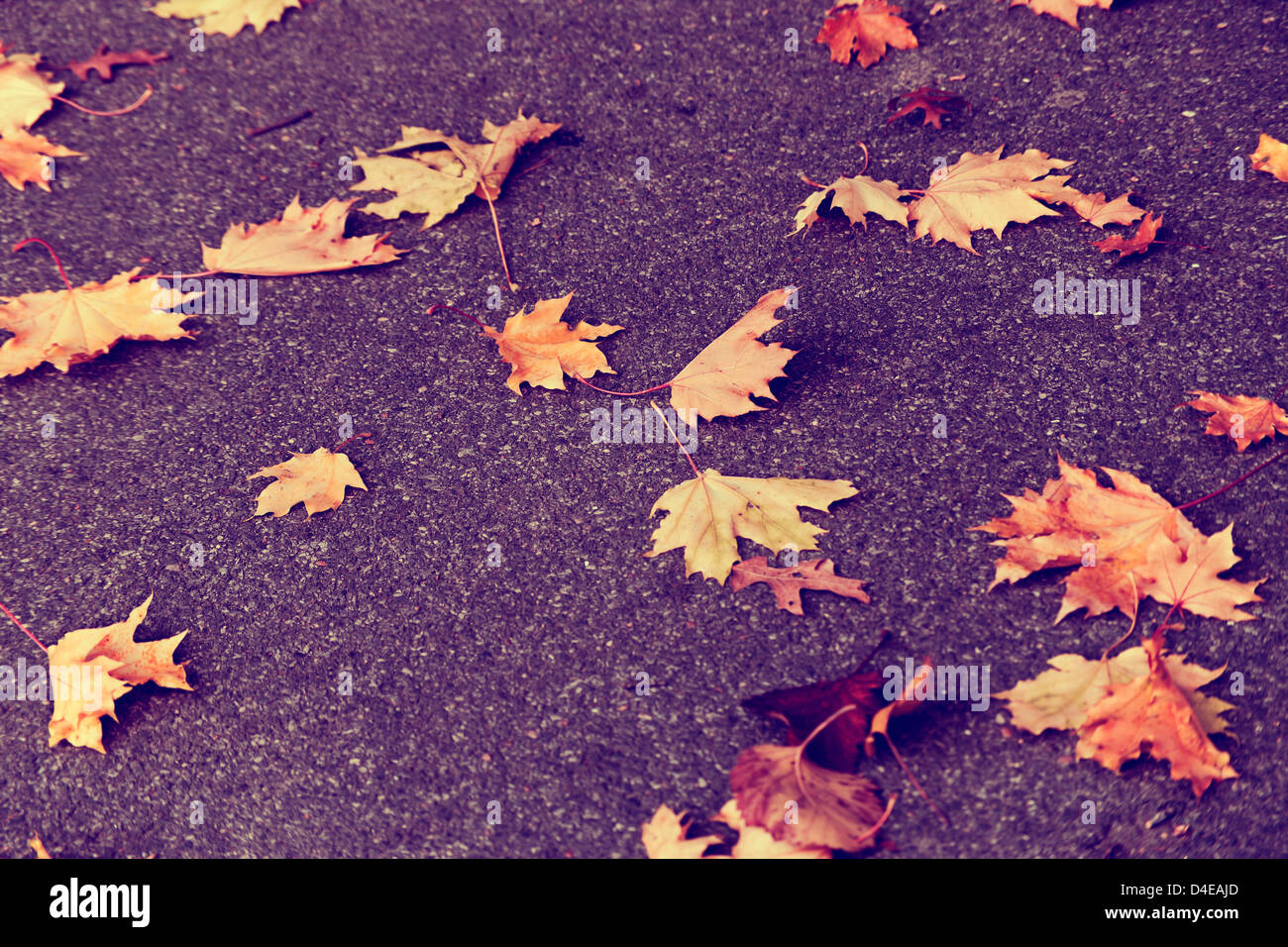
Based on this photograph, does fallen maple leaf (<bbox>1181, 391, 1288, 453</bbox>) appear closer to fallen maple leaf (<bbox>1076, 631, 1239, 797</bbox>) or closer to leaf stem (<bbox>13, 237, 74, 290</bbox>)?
fallen maple leaf (<bbox>1076, 631, 1239, 797</bbox>)

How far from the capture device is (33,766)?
213 centimetres

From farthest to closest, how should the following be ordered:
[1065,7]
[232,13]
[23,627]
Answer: [232,13] < [1065,7] < [23,627]

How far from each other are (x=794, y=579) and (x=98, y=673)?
169cm

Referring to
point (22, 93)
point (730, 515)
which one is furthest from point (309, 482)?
point (22, 93)

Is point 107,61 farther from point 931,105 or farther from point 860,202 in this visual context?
point 931,105

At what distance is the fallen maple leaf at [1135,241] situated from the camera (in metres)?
2.79

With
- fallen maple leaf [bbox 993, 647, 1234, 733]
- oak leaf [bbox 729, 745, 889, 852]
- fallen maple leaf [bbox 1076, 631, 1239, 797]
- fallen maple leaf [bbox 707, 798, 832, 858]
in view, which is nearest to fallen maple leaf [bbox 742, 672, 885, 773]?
oak leaf [bbox 729, 745, 889, 852]

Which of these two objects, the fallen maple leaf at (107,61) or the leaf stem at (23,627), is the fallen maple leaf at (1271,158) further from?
the fallen maple leaf at (107,61)

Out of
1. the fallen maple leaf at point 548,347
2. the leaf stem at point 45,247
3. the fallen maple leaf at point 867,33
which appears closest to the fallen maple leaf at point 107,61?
the leaf stem at point 45,247

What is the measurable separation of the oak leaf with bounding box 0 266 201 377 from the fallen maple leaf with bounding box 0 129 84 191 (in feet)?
2.25

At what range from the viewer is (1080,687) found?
6.64 ft

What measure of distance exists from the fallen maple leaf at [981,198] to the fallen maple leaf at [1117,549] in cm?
99

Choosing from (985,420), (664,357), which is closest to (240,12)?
(664,357)

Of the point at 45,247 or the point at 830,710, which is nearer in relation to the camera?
the point at 830,710
